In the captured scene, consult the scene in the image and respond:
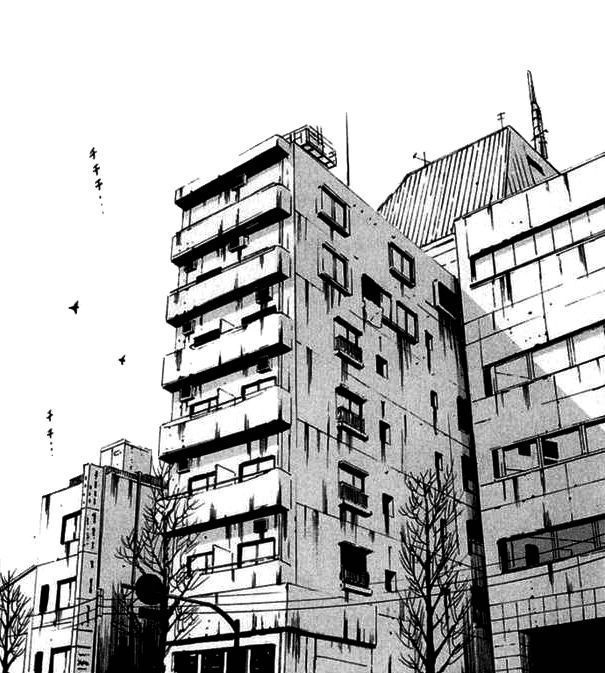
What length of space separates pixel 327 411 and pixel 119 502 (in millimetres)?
12502

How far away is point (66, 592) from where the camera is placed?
48656mm

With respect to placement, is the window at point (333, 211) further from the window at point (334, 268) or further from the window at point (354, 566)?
the window at point (354, 566)

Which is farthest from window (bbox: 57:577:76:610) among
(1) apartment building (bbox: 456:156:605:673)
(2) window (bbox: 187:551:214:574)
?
(1) apartment building (bbox: 456:156:605:673)

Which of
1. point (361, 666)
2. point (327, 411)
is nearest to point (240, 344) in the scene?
point (327, 411)

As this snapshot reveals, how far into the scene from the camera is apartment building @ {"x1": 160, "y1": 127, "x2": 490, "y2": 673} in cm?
4166

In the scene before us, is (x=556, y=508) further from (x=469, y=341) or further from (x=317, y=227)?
(x=317, y=227)

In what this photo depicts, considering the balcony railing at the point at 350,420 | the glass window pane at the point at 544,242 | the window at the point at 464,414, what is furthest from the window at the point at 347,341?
the glass window pane at the point at 544,242

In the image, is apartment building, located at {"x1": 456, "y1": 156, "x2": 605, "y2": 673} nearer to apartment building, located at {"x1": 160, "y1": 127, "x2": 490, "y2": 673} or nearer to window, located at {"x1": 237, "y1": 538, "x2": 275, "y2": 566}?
apartment building, located at {"x1": 160, "y1": 127, "x2": 490, "y2": 673}

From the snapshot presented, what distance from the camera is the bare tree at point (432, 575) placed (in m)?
44.2

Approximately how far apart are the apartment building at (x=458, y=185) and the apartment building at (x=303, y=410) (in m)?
6.43

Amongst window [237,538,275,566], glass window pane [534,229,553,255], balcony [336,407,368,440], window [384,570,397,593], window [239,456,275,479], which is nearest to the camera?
window [237,538,275,566]

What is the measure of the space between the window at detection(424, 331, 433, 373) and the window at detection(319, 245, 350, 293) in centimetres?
701

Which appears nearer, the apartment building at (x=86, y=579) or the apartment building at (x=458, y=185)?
the apartment building at (x=86, y=579)

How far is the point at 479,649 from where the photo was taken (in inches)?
1954
